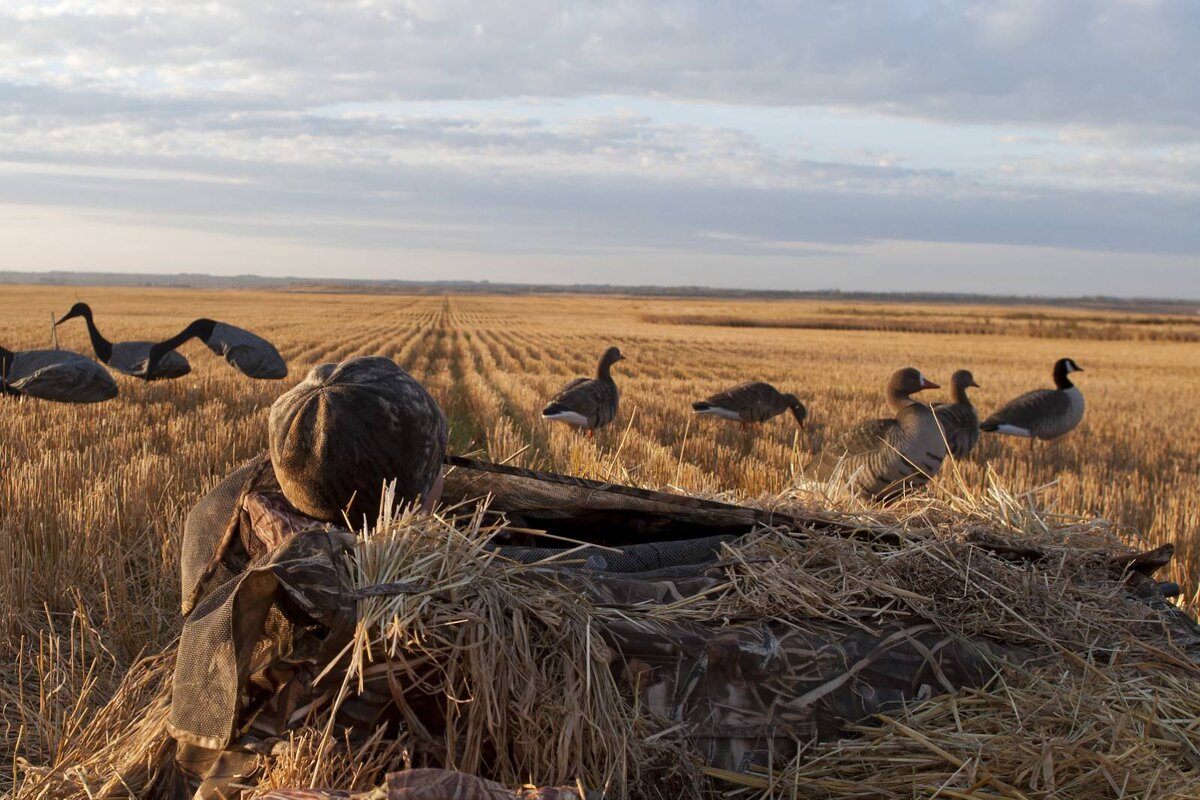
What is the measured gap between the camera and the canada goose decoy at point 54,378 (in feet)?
32.1

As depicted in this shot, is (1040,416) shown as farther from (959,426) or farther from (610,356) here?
(610,356)

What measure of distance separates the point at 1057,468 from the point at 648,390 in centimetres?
661

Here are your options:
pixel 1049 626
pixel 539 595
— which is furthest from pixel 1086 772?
pixel 539 595

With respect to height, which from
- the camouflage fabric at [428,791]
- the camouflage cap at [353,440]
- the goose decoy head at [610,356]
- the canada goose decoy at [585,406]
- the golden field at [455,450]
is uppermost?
the camouflage cap at [353,440]

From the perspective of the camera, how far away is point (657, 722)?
2447mm

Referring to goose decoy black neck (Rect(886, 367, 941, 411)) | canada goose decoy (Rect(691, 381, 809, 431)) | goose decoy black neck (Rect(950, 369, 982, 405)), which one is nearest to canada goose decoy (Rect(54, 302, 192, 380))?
canada goose decoy (Rect(691, 381, 809, 431))

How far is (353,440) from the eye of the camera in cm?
271

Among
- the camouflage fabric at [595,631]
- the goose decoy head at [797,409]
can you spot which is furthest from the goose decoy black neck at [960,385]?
the camouflage fabric at [595,631]

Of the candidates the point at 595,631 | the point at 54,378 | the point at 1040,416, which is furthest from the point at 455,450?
the point at 595,631

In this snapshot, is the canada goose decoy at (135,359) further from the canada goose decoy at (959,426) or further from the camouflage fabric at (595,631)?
the camouflage fabric at (595,631)

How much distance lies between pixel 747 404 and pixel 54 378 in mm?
7078

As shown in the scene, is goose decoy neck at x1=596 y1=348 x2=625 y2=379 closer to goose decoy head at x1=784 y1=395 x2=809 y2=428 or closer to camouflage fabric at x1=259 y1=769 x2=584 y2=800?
goose decoy head at x1=784 y1=395 x2=809 y2=428

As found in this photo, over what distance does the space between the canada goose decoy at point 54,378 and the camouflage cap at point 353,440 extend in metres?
8.17

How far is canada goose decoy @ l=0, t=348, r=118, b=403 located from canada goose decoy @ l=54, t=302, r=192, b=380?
5.12 feet
